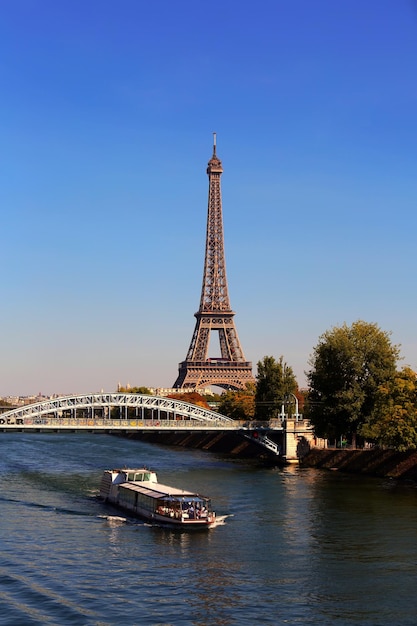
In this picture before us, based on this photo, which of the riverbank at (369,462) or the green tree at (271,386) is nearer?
the riverbank at (369,462)

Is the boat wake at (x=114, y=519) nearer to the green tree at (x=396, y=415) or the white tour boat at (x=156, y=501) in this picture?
the white tour boat at (x=156, y=501)

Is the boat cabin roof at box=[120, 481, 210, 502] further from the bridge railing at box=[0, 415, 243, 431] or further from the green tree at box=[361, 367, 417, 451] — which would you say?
the bridge railing at box=[0, 415, 243, 431]

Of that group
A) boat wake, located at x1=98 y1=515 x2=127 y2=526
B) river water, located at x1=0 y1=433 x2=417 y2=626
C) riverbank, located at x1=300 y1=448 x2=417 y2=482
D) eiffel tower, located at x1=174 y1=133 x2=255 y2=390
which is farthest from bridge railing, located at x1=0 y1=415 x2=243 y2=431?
eiffel tower, located at x1=174 y1=133 x2=255 y2=390

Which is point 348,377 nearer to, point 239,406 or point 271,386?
point 271,386

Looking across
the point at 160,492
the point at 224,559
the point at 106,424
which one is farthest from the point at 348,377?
the point at 224,559

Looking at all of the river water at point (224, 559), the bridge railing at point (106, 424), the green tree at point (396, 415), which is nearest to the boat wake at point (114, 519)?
the river water at point (224, 559)

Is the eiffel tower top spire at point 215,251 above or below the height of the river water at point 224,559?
above

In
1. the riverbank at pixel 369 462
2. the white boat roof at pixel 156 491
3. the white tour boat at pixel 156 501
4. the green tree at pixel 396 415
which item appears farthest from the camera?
the riverbank at pixel 369 462

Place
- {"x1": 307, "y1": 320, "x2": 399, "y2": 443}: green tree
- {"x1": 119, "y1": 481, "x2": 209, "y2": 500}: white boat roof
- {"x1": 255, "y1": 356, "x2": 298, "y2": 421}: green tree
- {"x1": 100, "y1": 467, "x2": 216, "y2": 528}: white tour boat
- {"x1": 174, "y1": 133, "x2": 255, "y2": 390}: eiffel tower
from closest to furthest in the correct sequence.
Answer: {"x1": 100, "y1": 467, "x2": 216, "y2": 528}: white tour boat < {"x1": 119, "y1": 481, "x2": 209, "y2": 500}: white boat roof < {"x1": 307, "y1": 320, "x2": 399, "y2": 443}: green tree < {"x1": 255, "y1": 356, "x2": 298, "y2": 421}: green tree < {"x1": 174, "y1": 133, "x2": 255, "y2": 390}: eiffel tower
